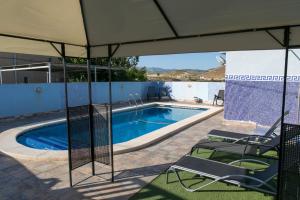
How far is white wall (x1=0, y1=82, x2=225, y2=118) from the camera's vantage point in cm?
1205

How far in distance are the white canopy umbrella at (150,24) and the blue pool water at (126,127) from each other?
5080mm

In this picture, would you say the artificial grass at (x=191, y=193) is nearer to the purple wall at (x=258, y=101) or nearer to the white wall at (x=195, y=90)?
the purple wall at (x=258, y=101)

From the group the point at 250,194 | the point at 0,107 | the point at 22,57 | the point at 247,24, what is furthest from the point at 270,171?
the point at 22,57

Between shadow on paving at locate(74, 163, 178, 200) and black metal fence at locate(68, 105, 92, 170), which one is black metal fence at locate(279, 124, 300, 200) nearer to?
shadow on paving at locate(74, 163, 178, 200)

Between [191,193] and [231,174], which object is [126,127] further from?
[231,174]

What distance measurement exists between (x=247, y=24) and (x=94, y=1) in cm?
201

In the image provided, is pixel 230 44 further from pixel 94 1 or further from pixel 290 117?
pixel 290 117

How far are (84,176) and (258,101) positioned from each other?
7704mm

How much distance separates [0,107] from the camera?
1154 cm

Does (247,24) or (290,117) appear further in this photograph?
(290,117)

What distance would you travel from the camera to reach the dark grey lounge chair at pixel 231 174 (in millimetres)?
3977

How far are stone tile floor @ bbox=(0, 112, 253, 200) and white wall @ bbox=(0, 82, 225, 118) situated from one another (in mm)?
6356

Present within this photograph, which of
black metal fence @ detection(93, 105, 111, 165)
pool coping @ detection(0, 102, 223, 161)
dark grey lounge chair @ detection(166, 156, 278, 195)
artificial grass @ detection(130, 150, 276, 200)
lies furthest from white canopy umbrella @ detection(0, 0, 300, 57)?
pool coping @ detection(0, 102, 223, 161)

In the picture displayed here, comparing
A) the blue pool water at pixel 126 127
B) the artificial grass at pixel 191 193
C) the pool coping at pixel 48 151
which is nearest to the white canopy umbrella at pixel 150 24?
the artificial grass at pixel 191 193
